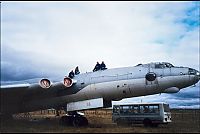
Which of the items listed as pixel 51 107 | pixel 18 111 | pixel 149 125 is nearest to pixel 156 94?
pixel 149 125

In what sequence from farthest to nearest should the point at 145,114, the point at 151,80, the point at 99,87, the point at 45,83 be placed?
the point at 145,114 < the point at 99,87 < the point at 45,83 < the point at 151,80

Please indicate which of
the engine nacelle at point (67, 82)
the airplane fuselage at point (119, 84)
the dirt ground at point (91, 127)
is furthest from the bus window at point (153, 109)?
the engine nacelle at point (67, 82)

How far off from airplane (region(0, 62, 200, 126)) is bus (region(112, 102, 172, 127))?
18.1 feet

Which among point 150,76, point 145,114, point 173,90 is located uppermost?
point 150,76

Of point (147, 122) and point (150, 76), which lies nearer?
point (150, 76)

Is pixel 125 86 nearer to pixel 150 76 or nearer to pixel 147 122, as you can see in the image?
pixel 150 76

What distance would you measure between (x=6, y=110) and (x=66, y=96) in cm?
586

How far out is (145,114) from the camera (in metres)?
31.5

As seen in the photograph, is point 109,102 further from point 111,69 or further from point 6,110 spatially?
point 6,110

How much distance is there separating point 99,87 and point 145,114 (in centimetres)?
779

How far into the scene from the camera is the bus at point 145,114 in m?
31.0

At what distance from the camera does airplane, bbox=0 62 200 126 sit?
81.1 ft

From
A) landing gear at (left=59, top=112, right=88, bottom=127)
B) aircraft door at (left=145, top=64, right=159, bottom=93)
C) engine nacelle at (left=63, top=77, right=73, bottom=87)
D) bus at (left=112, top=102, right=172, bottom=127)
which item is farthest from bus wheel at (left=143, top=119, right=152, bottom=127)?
engine nacelle at (left=63, top=77, right=73, bottom=87)

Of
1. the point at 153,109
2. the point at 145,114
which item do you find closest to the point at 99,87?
the point at 145,114
